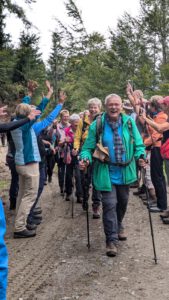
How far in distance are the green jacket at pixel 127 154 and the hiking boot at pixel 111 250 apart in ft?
2.59

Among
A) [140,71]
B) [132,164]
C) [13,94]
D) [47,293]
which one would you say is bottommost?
[47,293]

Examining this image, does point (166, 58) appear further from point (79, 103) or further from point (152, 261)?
point (152, 261)

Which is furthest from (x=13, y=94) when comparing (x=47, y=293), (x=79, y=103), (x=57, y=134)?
(x=79, y=103)

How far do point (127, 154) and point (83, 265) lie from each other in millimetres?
1672

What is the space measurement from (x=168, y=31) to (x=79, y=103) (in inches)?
371

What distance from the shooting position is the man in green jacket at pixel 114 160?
5.57 m

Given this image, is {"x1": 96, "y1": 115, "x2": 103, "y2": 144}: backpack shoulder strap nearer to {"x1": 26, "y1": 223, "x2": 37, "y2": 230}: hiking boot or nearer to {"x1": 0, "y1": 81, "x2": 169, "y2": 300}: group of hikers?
{"x1": 0, "y1": 81, "x2": 169, "y2": 300}: group of hikers

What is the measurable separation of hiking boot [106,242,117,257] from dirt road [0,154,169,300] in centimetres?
7

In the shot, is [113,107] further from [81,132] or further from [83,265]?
[81,132]

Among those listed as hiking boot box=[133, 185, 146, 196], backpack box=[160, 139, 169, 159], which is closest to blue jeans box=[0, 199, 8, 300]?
backpack box=[160, 139, 169, 159]

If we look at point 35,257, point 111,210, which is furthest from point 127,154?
point 35,257

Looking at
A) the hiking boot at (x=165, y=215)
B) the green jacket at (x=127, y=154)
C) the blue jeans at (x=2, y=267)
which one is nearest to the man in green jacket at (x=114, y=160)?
the green jacket at (x=127, y=154)

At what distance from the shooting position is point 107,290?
4.39 meters

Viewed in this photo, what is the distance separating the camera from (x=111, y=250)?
546 cm
